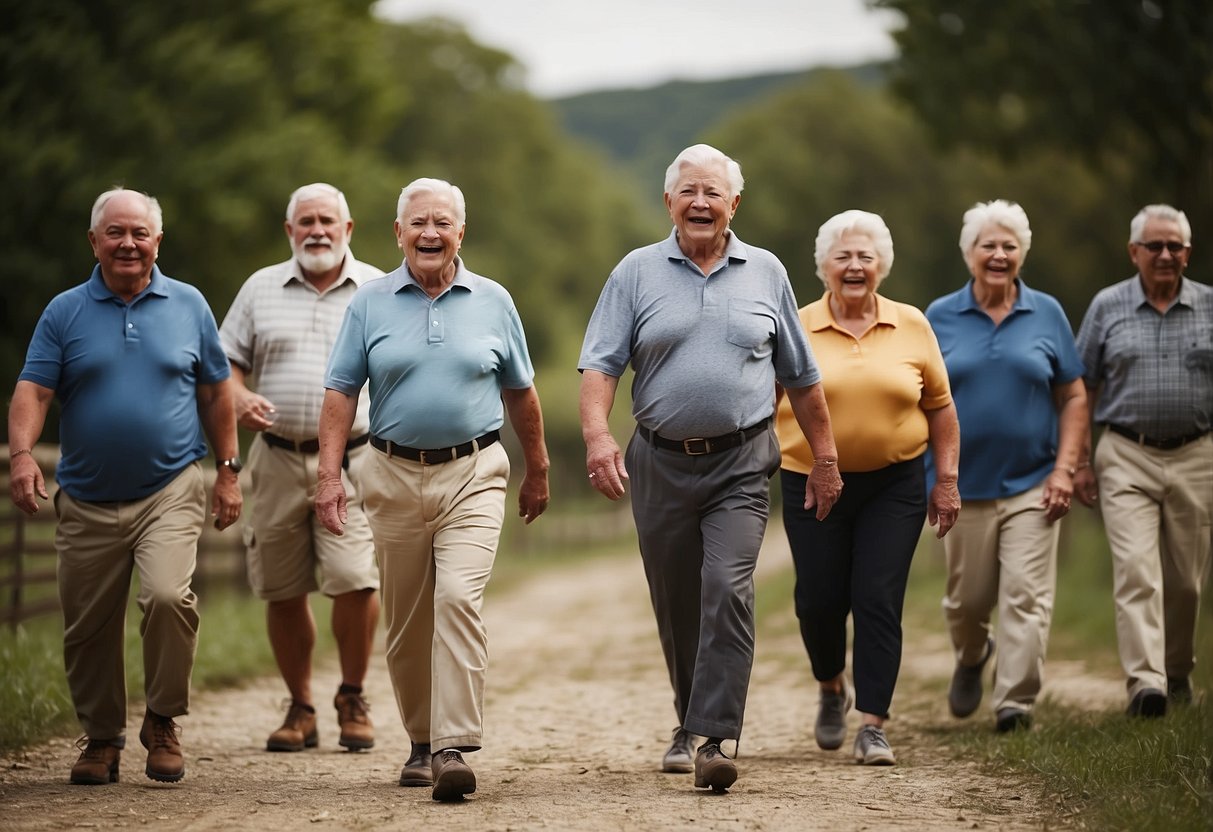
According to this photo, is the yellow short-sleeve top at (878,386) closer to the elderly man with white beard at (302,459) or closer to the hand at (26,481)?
the elderly man with white beard at (302,459)

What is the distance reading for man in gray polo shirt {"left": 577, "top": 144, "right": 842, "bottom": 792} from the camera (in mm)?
6199

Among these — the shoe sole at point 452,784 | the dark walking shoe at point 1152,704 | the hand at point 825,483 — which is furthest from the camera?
the dark walking shoe at point 1152,704

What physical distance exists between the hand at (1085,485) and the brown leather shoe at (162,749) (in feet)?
14.7

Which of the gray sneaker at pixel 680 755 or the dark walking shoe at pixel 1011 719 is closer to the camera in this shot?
the gray sneaker at pixel 680 755

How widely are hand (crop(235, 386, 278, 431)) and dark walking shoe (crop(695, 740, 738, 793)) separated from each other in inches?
103

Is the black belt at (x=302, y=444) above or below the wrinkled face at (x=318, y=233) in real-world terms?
below

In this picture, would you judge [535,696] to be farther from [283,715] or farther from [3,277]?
[3,277]

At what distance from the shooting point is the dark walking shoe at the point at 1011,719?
753 cm

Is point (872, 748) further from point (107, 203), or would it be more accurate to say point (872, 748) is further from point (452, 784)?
point (107, 203)

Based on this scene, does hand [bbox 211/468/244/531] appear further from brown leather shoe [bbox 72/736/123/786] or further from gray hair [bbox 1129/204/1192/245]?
gray hair [bbox 1129/204/1192/245]

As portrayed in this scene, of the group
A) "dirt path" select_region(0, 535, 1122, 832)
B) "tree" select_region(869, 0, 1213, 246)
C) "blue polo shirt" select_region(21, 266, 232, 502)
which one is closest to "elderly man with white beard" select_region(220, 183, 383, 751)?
"dirt path" select_region(0, 535, 1122, 832)

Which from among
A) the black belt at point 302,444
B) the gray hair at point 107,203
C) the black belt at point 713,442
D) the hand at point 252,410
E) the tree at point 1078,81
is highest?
the tree at point 1078,81

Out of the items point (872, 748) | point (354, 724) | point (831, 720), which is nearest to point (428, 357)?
point (354, 724)

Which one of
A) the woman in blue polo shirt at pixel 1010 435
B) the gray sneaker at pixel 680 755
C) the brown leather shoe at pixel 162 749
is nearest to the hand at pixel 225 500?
the brown leather shoe at pixel 162 749
